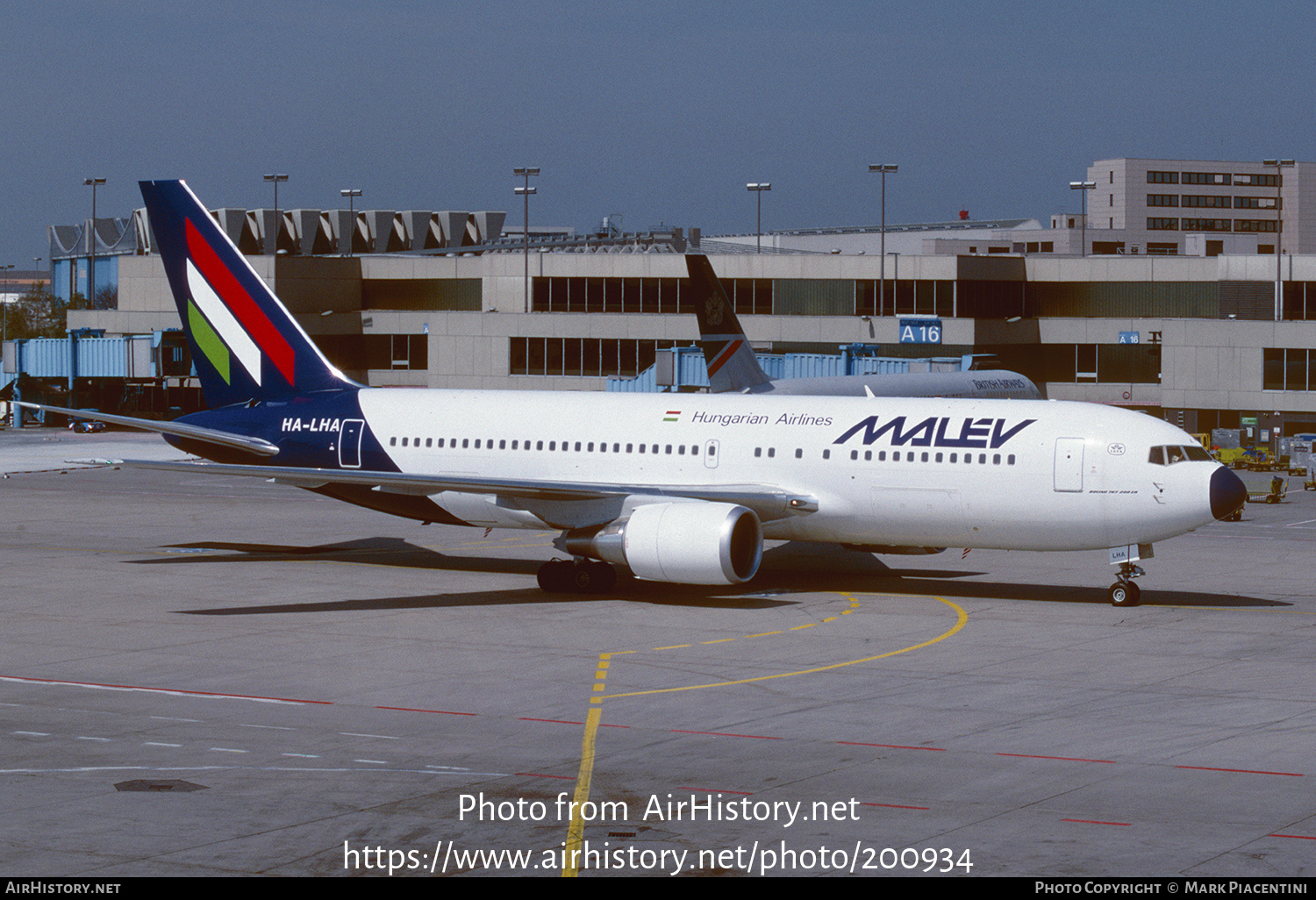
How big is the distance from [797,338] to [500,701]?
86707mm

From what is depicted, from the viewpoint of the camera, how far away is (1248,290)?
4134 inches

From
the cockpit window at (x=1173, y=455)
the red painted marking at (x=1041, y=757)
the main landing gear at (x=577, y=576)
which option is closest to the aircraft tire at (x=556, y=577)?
the main landing gear at (x=577, y=576)

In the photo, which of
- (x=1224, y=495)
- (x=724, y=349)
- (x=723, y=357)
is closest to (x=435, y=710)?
(x=1224, y=495)

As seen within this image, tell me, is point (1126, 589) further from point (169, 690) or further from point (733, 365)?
point (733, 365)

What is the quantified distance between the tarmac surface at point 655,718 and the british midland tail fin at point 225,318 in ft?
17.1

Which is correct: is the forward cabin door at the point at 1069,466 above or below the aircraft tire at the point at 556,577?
above

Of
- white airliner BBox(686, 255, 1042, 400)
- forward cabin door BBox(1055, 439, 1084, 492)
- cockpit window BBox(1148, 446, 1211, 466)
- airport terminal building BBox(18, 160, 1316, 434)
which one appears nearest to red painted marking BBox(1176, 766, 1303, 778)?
forward cabin door BBox(1055, 439, 1084, 492)

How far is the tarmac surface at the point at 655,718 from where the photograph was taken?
752 inches

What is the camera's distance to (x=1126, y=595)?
38375 millimetres

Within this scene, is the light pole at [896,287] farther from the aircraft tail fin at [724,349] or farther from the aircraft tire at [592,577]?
the aircraft tire at [592,577]

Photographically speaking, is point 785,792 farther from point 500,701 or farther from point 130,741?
point 130,741

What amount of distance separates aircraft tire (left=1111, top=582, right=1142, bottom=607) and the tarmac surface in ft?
1.31

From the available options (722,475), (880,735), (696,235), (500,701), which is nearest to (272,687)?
(500,701)

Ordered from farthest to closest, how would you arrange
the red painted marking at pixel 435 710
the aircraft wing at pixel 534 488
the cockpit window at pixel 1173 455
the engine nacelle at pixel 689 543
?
the aircraft wing at pixel 534 488 → the engine nacelle at pixel 689 543 → the cockpit window at pixel 1173 455 → the red painted marking at pixel 435 710
